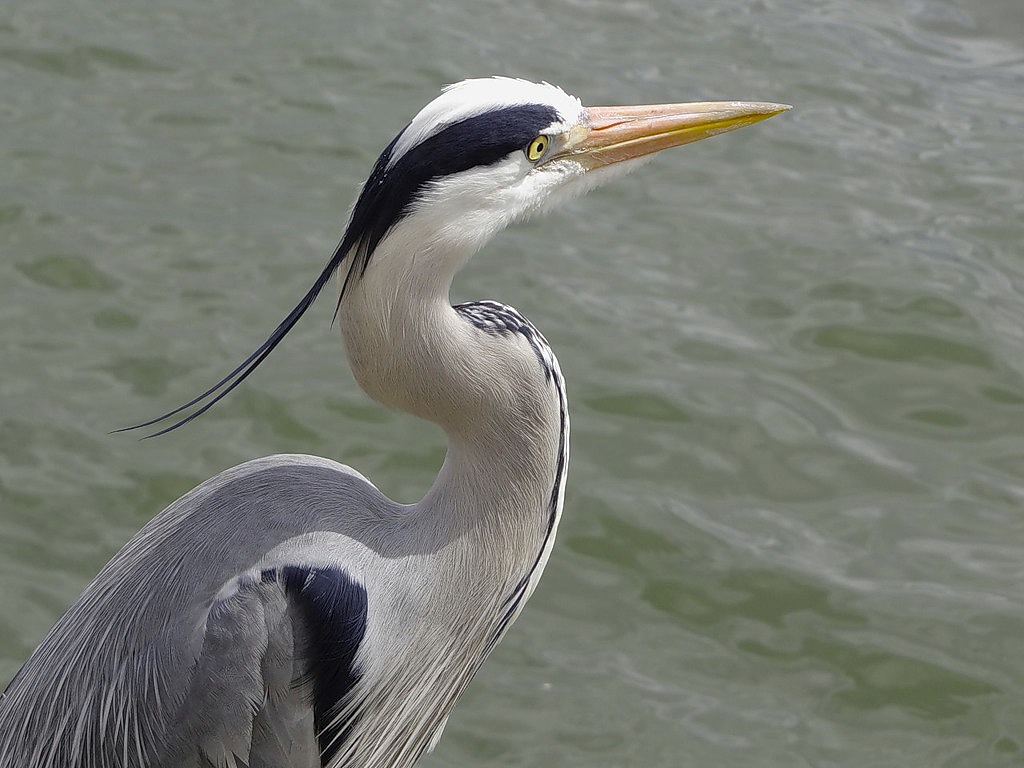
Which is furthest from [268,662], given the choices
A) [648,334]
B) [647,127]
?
[648,334]

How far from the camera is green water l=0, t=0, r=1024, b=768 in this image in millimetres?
4617

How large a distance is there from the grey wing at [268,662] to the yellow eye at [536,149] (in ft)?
3.25

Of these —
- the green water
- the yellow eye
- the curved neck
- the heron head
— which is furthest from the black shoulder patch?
the green water

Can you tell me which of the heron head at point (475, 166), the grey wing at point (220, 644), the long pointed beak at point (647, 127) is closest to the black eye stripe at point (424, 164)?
the heron head at point (475, 166)

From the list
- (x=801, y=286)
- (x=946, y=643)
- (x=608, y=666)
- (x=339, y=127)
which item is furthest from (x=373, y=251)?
Result: (x=339, y=127)

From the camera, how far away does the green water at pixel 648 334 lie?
182 inches

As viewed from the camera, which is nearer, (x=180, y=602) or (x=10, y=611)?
(x=180, y=602)

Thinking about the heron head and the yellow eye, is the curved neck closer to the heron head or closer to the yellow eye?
the heron head

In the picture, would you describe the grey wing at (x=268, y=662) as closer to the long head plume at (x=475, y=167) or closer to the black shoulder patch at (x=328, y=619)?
the black shoulder patch at (x=328, y=619)

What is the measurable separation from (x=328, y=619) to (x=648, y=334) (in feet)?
9.68

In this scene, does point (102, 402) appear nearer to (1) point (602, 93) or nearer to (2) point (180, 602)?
(2) point (180, 602)

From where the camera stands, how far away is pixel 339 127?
6.88m

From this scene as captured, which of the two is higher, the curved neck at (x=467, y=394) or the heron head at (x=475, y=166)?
the heron head at (x=475, y=166)

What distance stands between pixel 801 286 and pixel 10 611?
3342 mm
